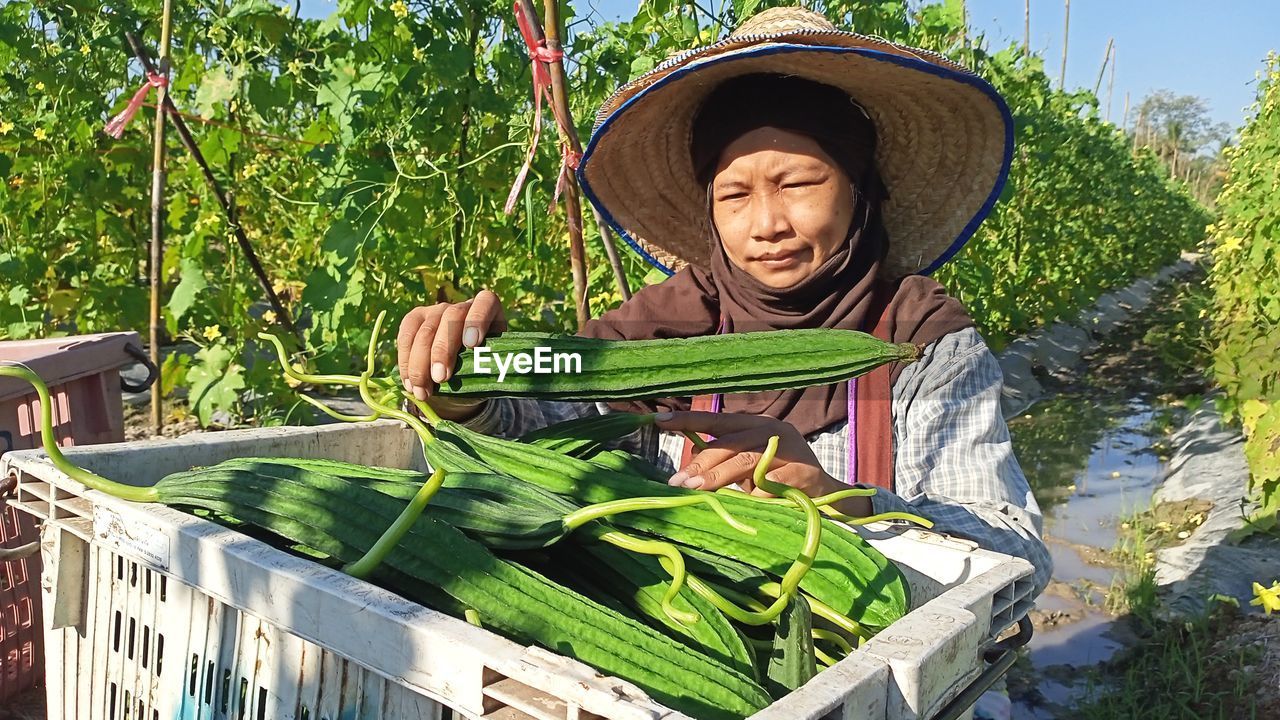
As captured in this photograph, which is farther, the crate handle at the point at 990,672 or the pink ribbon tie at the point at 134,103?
the pink ribbon tie at the point at 134,103

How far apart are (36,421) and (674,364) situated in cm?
182

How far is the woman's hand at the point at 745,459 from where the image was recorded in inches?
55.7

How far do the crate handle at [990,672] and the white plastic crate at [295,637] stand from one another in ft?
0.05

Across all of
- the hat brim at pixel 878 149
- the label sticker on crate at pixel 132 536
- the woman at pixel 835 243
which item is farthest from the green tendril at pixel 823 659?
the hat brim at pixel 878 149

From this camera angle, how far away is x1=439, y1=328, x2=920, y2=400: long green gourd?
1.47 m

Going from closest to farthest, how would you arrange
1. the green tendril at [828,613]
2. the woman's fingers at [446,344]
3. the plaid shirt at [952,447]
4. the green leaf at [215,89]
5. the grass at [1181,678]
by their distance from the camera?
the green tendril at [828,613], the woman's fingers at [446,344], the plaid shirt at [952,447], the grass at [1181,678], the green leaf at [215,89]

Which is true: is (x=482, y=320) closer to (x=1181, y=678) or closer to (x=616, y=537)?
(x=616, y=537)

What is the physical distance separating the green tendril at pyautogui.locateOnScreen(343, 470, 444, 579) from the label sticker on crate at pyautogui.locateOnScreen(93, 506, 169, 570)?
27cm

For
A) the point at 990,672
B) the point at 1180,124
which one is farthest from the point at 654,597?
the point at 1180,124

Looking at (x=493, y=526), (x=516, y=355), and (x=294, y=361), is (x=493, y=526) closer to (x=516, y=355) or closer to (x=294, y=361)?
(x=516, y=355)

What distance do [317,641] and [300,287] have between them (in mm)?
5671

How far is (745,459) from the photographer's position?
143 centimetres

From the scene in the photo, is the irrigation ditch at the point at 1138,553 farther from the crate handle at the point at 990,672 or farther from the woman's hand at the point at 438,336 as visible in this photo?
the woman's hand at the point at 438,336

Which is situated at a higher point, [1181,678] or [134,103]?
[134,103]
